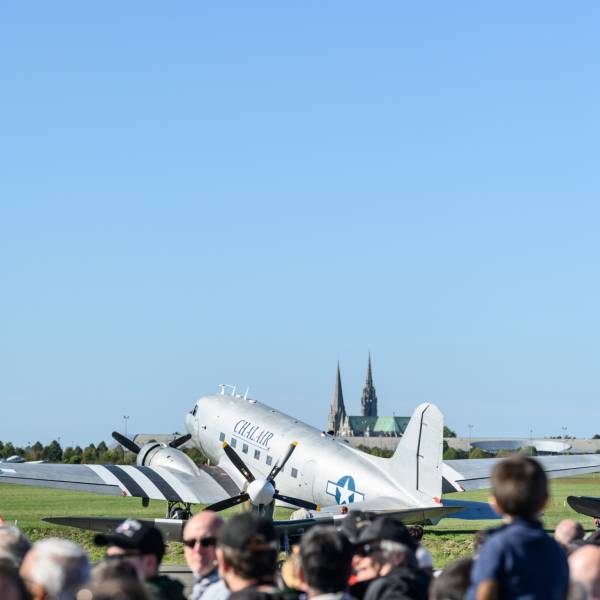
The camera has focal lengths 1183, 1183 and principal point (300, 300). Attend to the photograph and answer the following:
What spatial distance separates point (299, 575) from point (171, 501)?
30536 mm

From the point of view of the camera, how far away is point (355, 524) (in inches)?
397

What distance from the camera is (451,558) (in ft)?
88.5

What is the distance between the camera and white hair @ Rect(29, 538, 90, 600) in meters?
7.87

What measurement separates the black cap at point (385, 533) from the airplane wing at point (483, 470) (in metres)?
29.7

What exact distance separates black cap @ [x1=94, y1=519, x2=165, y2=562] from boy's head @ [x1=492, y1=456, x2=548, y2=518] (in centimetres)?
272

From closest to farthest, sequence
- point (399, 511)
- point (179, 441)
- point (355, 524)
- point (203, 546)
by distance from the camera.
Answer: point (203, 546) → point (355, 524) → point (399, 511) → point (179, 441)

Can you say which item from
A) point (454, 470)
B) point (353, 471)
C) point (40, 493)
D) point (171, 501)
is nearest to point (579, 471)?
point (454, 470)

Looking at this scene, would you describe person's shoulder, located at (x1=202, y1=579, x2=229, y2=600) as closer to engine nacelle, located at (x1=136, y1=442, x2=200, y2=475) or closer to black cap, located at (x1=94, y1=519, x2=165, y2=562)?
black cap, located at (x1=94, y1=519, x2=165, y2=562)

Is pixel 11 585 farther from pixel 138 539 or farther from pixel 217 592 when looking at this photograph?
pixel 217 592

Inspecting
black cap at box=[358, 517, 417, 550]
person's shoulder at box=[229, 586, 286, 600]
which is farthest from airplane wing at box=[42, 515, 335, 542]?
person's shoulder at box=[229, 586, 286, 600]

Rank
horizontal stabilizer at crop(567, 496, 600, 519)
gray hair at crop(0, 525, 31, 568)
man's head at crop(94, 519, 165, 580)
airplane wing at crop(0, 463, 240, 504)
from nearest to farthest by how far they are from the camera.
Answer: man's head at crop(94, 519, 165, 580), gray hair at crop(0, 525, 31, 568), horizontal stabilizer at crop(567, 496, 600, 519), airplane wing at crop(0, 463, 240, 504)

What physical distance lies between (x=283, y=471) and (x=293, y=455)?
67cm

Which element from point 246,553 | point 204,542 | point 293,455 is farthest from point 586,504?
point 246,553

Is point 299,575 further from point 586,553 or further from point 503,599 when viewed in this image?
point 586,553
